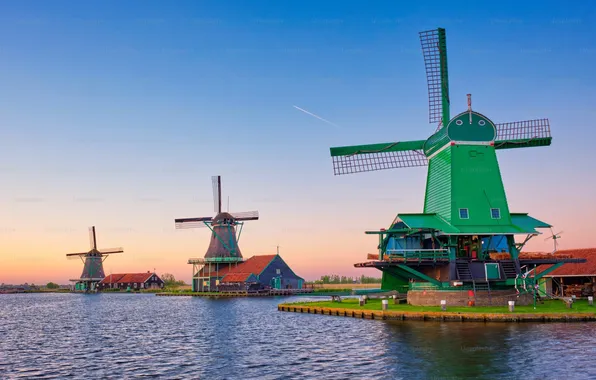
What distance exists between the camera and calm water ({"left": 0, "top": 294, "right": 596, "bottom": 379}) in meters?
21.0

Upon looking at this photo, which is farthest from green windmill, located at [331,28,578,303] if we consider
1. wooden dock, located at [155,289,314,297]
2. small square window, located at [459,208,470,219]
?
wooden dock, located at [155,289,314,297]

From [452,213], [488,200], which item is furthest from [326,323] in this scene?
[488,200]

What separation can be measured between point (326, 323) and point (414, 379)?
1970cm

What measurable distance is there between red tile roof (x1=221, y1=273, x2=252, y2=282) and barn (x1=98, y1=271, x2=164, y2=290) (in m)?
48.2

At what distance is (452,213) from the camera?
41000 millimetres

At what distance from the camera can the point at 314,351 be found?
86.1 ft

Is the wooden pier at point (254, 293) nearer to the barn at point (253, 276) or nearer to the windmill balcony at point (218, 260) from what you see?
the barn at point (253, 276)

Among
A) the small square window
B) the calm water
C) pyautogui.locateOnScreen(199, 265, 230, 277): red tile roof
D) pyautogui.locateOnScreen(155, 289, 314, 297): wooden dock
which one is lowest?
pyautogui.locateOnScreen(155, 289, 314, 297): wooden dock

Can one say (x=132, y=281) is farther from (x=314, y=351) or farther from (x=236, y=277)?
(x=314, y=351)

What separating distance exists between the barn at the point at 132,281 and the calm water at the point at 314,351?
100m

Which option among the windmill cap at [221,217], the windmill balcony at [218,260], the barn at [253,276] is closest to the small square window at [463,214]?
the barn at [253,276]

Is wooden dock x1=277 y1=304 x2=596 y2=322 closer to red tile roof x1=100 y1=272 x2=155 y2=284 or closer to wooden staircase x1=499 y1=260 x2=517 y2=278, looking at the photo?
wooden staircase x1=499 y1=260 x2=517 y2=278

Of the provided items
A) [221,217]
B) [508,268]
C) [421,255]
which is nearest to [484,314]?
[421,255]

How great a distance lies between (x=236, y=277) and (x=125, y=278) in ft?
188
